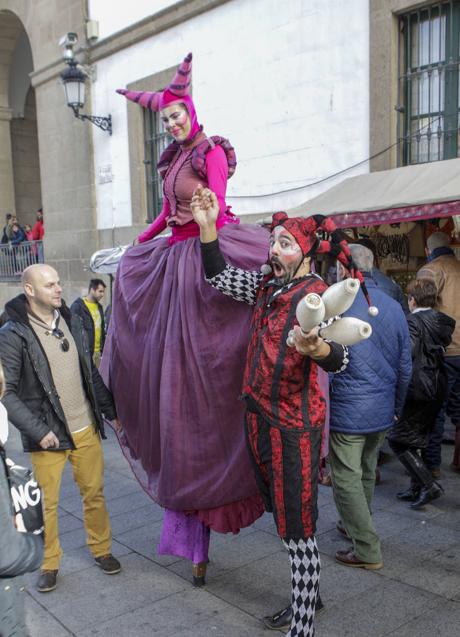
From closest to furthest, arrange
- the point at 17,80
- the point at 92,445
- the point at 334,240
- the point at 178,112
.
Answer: the point at 334,240 → the point at 178,112 → the point at 92,445 → the point at 17,80

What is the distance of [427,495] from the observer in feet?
14.3

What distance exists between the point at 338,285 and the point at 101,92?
10.4 m

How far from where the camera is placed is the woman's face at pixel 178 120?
3080 millimetres

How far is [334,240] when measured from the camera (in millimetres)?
2670

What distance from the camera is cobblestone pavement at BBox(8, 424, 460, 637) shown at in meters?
3.01

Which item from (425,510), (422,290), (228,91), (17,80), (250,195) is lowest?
(425,510)

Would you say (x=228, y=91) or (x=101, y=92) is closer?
(x=228, y=91)

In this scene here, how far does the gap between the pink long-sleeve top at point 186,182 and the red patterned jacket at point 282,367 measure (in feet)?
1.25

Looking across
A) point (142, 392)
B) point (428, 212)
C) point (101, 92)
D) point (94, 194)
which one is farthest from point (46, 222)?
point (142, 392)

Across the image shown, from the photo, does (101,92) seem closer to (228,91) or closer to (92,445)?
(228,91)

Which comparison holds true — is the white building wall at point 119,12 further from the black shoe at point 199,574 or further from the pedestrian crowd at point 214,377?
the black shoe at point 199,574

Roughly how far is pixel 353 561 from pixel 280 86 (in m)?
6.16

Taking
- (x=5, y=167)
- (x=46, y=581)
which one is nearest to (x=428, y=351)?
(x=46, y=581)

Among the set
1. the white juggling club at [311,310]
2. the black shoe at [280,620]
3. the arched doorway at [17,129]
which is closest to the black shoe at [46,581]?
the black shoe at [280,620]
